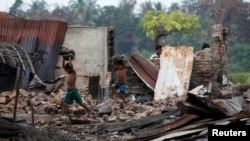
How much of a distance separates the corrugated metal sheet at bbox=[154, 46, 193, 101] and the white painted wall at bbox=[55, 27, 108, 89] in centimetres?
226

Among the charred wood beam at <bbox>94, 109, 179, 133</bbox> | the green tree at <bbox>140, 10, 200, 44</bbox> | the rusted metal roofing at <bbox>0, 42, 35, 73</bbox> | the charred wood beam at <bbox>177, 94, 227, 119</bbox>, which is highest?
the green tree at <bbox>140, 10, 200, 44</bbox>

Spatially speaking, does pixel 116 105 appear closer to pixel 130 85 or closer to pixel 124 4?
pixel 130 85

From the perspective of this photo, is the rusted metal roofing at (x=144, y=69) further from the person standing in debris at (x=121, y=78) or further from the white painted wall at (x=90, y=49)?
the person standing in debris at (x=121, y=78)

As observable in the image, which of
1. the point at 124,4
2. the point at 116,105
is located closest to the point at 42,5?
the point at 124,4

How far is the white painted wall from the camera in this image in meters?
18.0

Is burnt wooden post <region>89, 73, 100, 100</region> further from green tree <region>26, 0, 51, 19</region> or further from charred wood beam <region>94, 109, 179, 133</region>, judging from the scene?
green tree <region>26, 0, 51, 19</region>

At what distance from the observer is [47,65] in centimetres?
1698

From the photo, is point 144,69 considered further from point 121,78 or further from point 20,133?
point 20,133

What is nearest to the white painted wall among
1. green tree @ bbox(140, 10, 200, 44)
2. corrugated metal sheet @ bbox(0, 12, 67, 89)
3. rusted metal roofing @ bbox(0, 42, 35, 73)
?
corrugated metal sheet @ bbox(0, 12, 67, 89)

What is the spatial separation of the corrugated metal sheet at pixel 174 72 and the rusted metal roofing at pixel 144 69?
268 mm

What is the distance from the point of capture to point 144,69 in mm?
16953

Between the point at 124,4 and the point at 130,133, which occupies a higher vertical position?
the point at 124,4

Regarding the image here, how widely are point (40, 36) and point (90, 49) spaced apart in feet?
6.08

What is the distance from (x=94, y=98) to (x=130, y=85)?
122cm
